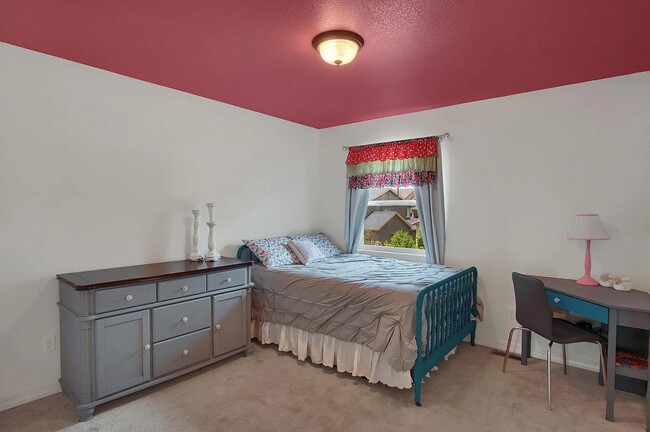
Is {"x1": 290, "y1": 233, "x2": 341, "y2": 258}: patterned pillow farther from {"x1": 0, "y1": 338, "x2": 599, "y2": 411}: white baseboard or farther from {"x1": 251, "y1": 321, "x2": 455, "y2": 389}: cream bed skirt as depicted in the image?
{"x1": 0, "y1": 338, "x2": 599, "y2": 411}: white baseboard

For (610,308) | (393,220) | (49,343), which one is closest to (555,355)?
(610,308)

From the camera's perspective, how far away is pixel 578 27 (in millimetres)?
2016

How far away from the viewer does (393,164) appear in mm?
3953

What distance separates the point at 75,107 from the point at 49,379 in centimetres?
196

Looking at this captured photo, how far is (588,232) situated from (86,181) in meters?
3.89

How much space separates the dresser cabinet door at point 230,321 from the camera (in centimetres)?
285

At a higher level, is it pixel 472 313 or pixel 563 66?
pixel 563 66

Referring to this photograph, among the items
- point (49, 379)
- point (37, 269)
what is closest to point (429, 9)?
point (37, 269)

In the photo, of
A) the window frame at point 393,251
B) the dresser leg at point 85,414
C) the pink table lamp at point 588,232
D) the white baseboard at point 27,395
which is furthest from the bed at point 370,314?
the white baseboard at point 27,395

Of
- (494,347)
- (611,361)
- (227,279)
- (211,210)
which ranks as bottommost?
(494,347)

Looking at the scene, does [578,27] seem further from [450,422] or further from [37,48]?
[37,48]

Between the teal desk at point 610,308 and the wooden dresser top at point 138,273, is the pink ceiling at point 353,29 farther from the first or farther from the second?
the teal desk at point 610,308

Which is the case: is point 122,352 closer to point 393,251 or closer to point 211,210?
point 211,210

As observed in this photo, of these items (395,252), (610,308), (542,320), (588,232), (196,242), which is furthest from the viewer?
(395,252)
